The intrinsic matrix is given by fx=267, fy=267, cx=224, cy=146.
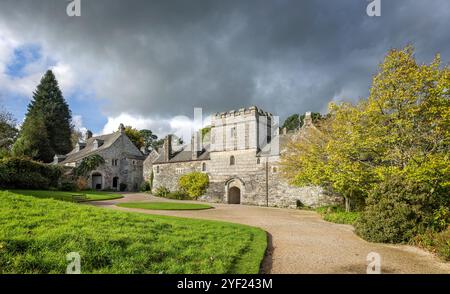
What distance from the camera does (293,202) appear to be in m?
23.7

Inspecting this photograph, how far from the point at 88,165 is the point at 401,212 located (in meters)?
36.0

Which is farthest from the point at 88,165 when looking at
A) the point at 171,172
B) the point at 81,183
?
the point at 171,172

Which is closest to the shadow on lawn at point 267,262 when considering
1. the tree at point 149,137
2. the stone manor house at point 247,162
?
the stone manor house at point 247,162

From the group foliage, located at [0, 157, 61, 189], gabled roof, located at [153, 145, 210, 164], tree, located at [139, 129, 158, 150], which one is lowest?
foliage, located at [0, 157, 61, 189]

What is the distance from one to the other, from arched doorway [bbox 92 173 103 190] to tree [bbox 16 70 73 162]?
13.8 meters

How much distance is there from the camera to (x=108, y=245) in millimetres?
6191

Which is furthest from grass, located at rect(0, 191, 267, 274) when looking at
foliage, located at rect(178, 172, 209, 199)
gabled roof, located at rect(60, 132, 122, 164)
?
gabled roof, located at rect(60, 132, 122, 164)

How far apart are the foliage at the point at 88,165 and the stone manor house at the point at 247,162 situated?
13.6m

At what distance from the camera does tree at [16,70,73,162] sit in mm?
48281

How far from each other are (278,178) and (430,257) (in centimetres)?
1675

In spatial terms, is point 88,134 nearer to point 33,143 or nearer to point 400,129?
point 33,143

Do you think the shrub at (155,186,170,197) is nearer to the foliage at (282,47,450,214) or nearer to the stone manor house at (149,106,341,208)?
the stone manor house at (149,106,341,208)

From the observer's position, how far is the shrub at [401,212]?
10055 mm
